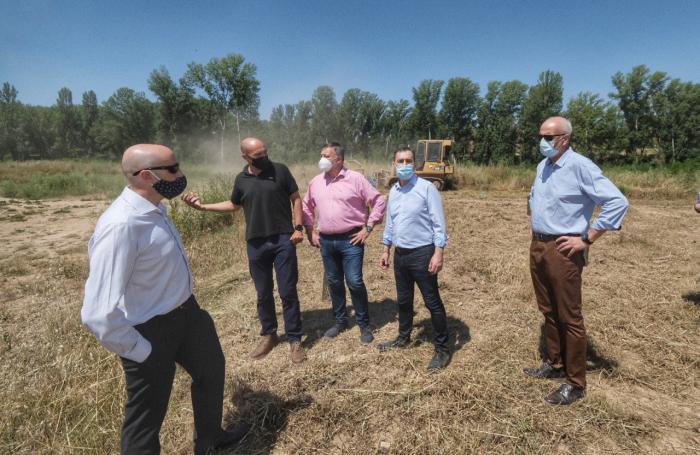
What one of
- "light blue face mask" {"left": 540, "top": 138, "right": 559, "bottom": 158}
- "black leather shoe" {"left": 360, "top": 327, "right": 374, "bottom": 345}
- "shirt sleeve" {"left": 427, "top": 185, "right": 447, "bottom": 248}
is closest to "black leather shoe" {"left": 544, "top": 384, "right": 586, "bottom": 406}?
"shirt sleeve" {"left": 427, "top": 185, "right": 447, "bottom": 248}

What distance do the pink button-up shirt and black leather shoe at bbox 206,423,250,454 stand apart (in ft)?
5.64

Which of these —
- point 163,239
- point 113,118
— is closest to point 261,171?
point 163,239

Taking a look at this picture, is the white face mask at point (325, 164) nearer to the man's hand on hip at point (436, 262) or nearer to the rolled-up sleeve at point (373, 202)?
the rolled-up sleeve at point (373, 202)

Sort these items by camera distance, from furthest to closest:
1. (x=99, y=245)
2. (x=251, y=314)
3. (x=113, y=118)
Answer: (x=113, y=118)
(x=251, y=314)
(x=99, y=245)

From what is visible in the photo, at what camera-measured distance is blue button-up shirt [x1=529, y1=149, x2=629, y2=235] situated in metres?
2.30

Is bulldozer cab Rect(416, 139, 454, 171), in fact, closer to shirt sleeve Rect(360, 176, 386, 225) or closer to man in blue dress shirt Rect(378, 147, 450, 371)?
shirt sleeve Rect(360, 176, 386, 225)

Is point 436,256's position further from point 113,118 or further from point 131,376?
point 113,118

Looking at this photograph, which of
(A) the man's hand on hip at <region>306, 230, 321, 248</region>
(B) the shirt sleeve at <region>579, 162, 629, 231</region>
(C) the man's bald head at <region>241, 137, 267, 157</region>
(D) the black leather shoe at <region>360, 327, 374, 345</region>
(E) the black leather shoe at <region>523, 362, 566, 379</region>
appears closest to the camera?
(B) the shirt sleeve at <region>579, 162, 629, 231</region>

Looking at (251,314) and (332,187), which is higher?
(332,187)

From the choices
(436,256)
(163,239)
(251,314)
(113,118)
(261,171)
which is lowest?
(251,314)

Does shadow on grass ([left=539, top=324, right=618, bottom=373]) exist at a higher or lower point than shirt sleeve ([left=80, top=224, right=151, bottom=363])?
lower

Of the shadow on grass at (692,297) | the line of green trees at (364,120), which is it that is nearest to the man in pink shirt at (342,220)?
the shadow on grass at (692,297)

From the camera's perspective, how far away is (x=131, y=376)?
5.53 feet

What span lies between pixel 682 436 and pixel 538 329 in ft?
4.49
